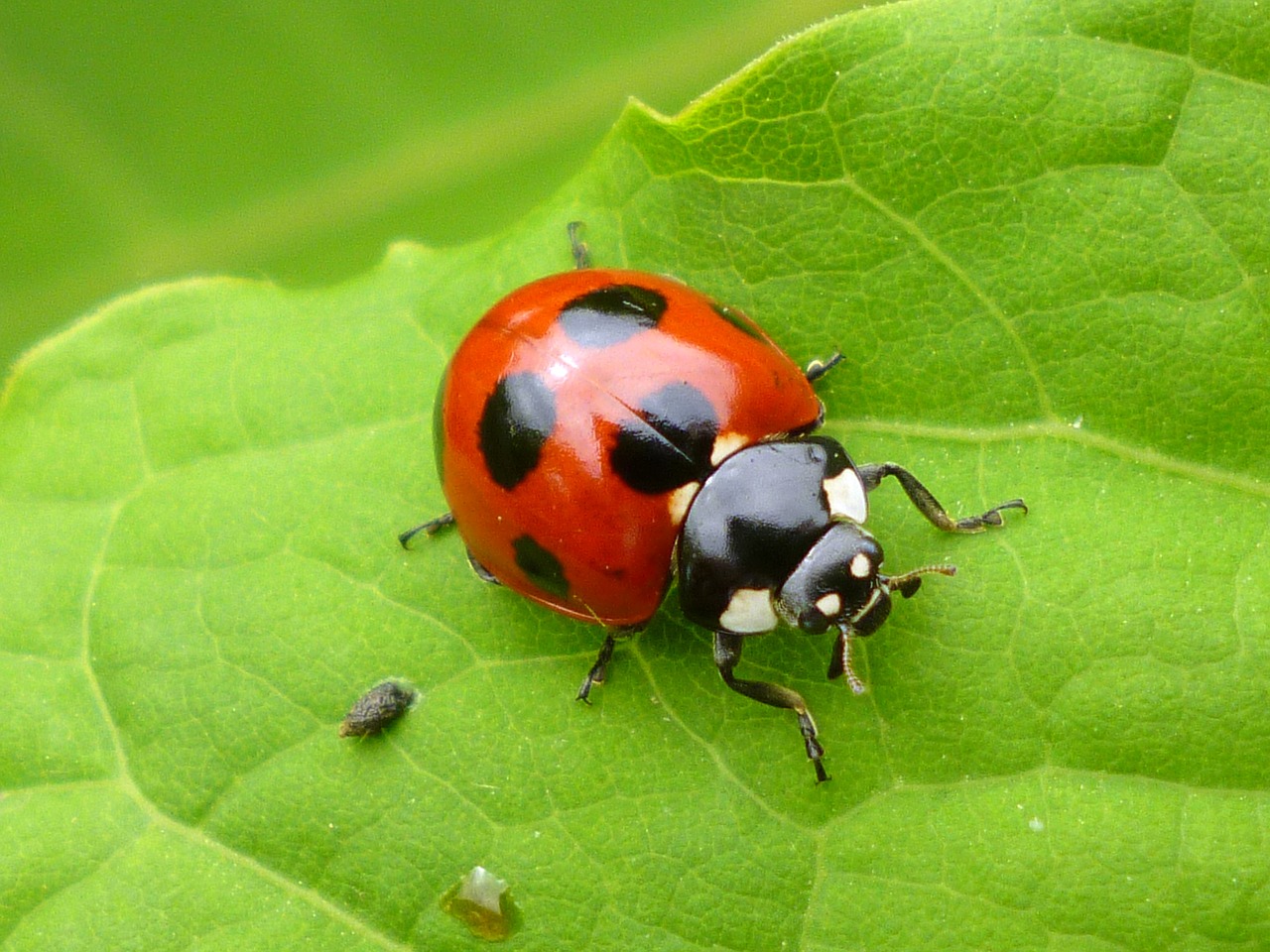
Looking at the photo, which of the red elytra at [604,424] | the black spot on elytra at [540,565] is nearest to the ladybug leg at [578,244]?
the red elytra at [604,424]

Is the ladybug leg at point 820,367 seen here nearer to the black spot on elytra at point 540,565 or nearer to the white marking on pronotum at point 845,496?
the white marking on pronotum at point 845,496

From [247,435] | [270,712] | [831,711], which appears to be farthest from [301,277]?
[831,711]

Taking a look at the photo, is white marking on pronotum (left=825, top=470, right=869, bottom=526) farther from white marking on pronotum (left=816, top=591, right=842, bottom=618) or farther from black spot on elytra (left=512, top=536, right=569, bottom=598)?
black spot on elytra (left=512, top=536, right=569, bottom=598)

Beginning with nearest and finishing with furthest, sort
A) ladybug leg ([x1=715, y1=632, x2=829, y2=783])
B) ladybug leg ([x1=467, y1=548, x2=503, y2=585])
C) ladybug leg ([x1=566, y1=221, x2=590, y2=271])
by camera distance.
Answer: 1. ladybug leg ([x1=715, y1=632, x2=829, y2=783])
2. ladybug leg ([x1=467, y1=548, x2=503, y2=585])
3. ladybug leg ([x1=566, y1=221, x2=590, y2=271])

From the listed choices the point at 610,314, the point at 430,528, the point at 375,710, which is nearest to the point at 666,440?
the point at 610,314

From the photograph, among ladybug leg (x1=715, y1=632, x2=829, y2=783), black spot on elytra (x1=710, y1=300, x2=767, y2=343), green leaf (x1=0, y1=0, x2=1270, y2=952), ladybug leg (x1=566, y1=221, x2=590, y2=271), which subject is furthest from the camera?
ladybug leg (x1=566, y1=221, x2=590, y2=271)

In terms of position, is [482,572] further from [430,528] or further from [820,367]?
[820,367]

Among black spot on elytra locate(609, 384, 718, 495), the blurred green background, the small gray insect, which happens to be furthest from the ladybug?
the blurred green background
